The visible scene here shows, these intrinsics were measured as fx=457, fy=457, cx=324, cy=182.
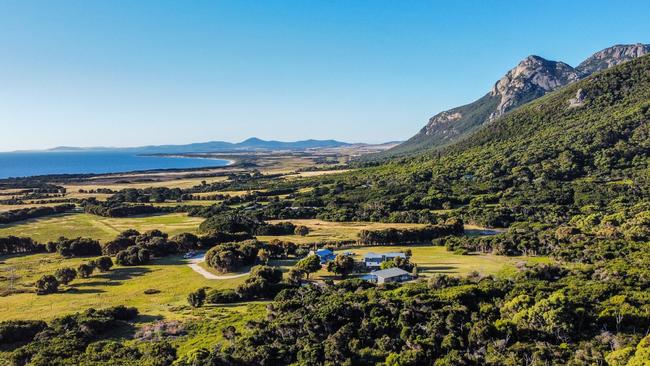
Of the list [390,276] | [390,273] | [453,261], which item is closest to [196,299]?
[390,276]

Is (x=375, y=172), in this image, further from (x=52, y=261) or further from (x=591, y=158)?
(x=52, y=261)

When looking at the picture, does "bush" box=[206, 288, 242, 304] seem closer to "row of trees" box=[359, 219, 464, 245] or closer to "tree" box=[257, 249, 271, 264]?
"tree" box=[257, 249, 271, 264]

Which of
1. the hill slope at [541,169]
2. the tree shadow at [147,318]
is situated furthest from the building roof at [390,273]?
the hill slope at [541,169]

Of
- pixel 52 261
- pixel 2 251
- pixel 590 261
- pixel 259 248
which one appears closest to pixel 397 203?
pixel 259 248

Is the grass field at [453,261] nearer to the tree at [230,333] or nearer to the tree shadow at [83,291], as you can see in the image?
the tree at [230,333]

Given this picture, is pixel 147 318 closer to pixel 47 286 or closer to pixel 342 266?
pixel 47 286

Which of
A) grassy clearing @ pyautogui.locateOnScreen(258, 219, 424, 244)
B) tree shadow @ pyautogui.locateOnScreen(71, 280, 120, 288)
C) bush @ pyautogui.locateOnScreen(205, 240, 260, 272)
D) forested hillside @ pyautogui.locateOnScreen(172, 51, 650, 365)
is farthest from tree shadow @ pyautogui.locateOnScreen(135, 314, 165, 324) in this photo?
grassy clearing @ pyautogui.locateOnScreen(258, 219, 424, 244)
